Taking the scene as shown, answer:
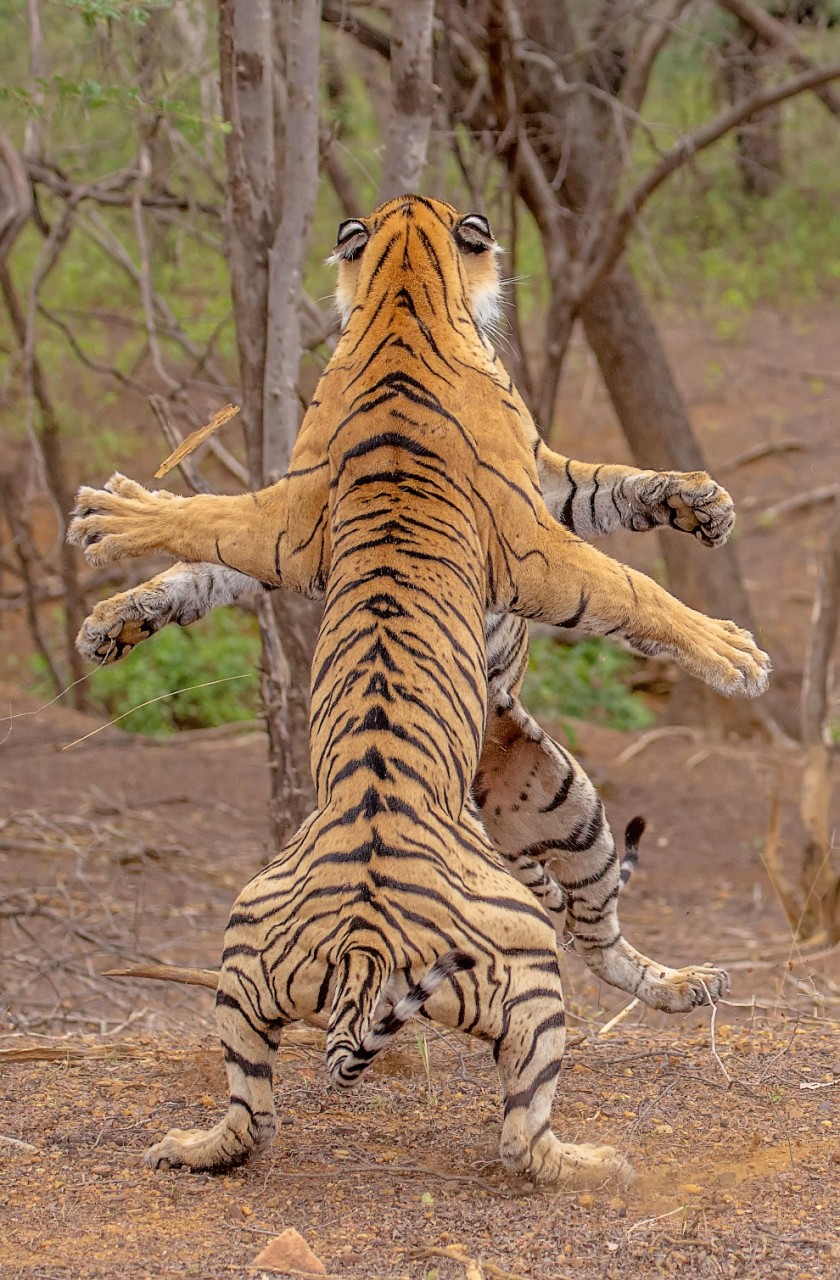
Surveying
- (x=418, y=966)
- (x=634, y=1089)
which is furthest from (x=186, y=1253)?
(x=634, y=1089)

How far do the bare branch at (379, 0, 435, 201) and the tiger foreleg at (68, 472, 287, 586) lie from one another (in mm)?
1928

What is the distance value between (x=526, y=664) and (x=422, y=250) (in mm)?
1067

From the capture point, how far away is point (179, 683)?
37.2ft

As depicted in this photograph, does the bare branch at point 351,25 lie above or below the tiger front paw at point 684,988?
above

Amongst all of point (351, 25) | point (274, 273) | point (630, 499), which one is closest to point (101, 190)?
point (351, 25)

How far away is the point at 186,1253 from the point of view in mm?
2734

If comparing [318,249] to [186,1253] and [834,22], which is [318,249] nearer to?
[834,22]

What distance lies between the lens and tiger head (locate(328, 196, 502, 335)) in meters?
3.49

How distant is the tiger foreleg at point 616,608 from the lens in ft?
10.7

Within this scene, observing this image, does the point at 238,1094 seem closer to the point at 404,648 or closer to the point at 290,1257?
the point at 290,1257

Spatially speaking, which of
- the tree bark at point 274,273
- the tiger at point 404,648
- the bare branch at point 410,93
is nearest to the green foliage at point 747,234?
the bare branch at point 410,93

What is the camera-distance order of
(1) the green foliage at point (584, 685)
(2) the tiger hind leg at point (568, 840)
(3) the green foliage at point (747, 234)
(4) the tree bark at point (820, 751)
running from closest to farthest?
(2) the tiger hind leg at point (568, 840), (4) the tree bark at point (820, 751), (1) the green foliage at point (584, 685), (3) the green foliage at point (747, 234)

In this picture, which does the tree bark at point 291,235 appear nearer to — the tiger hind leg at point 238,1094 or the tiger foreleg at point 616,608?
the tiger foreleg at point 616,608

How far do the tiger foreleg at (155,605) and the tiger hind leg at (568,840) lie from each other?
76 cm
